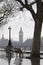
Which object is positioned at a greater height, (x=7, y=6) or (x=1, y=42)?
(x=7, y=6)

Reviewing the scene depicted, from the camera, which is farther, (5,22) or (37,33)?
(5,22)

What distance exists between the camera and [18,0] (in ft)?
63.3

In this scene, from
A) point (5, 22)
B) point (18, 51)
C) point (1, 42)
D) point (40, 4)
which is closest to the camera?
point (40, 4)

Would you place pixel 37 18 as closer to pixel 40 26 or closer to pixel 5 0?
pixel 40 26

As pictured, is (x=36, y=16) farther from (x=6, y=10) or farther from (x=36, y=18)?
(x=6, y=10)

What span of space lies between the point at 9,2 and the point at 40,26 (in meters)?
3.28

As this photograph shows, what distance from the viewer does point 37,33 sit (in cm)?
1953

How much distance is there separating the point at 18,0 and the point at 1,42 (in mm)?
18022

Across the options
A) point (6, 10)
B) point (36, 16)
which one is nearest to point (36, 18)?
point (36, 16)

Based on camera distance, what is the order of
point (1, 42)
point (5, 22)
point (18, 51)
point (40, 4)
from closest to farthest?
point (40, 4), point (5, 22), point (18, 51), point (1, 42)

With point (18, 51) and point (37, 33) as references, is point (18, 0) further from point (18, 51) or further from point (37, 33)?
point (18, 51)

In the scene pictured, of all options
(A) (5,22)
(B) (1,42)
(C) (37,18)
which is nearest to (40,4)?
(C) (37,18)

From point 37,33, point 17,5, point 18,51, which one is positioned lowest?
point 18,51

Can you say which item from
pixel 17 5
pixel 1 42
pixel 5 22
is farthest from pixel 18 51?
pixel 1 42
